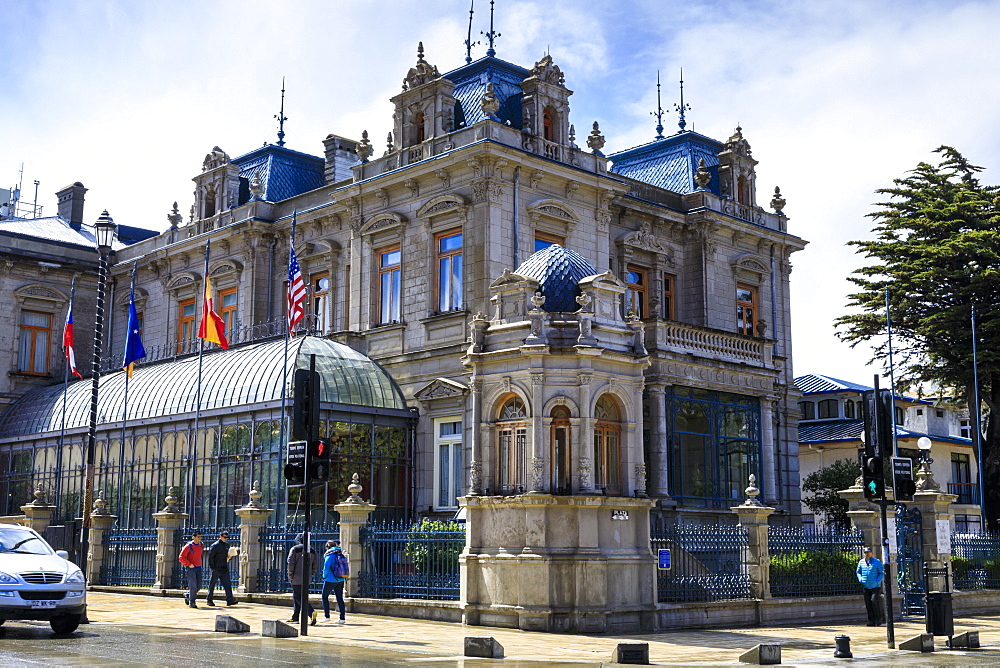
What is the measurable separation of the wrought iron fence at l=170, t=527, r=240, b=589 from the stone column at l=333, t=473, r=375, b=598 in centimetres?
494

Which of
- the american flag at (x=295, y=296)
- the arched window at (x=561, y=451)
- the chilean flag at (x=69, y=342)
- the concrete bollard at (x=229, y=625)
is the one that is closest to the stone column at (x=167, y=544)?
the american flag at (x=295, y=296)

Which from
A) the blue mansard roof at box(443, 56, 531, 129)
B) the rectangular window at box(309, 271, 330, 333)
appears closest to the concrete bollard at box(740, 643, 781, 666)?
the blue mansard roof at box(443, 56, 531, 129)

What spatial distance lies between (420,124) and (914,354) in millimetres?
20274

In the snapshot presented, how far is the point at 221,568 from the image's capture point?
24.8 m

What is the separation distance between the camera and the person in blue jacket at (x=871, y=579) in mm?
22328

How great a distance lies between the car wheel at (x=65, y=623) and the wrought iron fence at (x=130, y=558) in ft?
39.3

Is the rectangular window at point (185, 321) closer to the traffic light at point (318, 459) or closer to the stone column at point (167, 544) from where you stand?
the stone column at point (167, 544)

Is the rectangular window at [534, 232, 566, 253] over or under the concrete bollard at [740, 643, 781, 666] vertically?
over

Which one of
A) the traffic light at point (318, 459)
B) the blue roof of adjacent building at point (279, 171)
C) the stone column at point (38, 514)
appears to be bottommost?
the stone column at point (38, 514)

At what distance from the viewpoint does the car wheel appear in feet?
56.0

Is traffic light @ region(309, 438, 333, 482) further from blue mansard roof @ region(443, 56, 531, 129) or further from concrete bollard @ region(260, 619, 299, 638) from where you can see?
blue mansard roof @ region(443, 56, 531, 129)

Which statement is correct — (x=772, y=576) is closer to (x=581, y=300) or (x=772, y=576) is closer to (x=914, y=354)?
(x=581, y=300)

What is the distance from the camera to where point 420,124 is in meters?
33.5

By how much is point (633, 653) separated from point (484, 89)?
21949mm
